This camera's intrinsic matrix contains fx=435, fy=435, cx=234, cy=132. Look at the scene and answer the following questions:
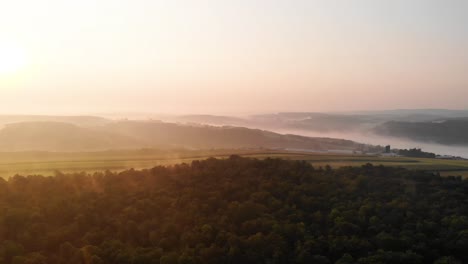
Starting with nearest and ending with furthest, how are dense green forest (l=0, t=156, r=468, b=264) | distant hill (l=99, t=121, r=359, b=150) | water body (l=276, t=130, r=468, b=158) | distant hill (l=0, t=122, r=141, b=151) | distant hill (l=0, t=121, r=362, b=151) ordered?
dense green forest (l=0, t=156, r=468, b=264) < distant hill (l=0, t=122, r=141, b=151) < distant hill (l=0, t=121, r=362, b=151) < distant hill (l=99, t=121, r=359, b=150) < water body (l=276, t=130, r=468, b=158)

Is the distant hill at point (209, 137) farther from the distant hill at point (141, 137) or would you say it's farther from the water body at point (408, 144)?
the water body at point (408, 144)

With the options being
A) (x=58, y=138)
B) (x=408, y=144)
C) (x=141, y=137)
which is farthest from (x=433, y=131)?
(x=58, y=138)

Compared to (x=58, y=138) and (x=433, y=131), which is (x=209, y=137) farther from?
(x=433, y=131)

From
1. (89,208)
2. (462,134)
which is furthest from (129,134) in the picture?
(462,134)

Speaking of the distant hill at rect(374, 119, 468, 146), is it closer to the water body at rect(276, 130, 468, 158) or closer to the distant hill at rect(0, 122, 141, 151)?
the water body at rect(276, 130, 468, 158)

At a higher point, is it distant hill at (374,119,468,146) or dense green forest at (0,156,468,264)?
distant hill at (374,119,468,146)

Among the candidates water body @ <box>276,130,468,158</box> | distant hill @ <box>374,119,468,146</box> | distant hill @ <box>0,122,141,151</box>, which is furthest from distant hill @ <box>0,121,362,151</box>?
distant hill @ <box>374,119,468,146</box>
